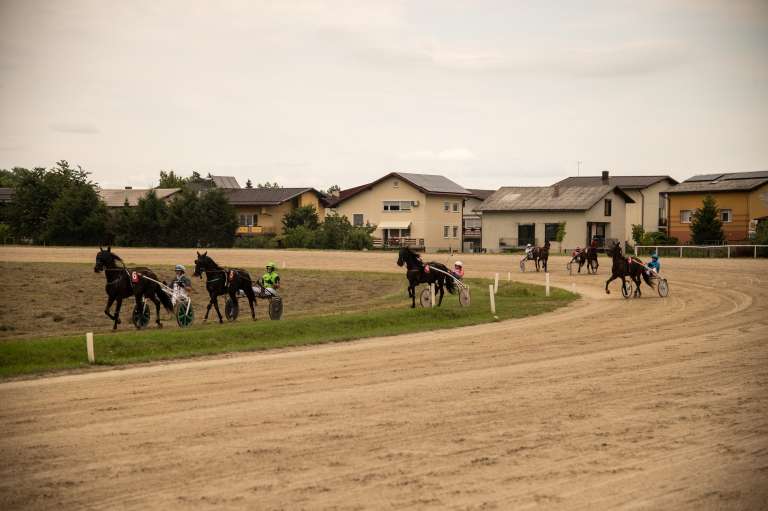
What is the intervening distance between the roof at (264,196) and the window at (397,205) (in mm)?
11440

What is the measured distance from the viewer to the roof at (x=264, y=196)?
87938 millimetres

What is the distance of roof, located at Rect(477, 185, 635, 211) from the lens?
73812 mm

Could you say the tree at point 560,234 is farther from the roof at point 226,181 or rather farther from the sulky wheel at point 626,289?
the roof at point 226,181

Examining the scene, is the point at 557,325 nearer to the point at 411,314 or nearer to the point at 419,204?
the point at 411,314

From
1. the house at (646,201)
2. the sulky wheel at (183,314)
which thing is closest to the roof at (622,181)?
the house at (646,201)

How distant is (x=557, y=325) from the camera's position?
76.2ft

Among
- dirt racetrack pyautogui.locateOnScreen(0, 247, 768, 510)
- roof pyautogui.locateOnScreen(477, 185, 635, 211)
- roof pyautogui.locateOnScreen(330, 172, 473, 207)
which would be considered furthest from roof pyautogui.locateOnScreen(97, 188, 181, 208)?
dirt racetrack pyautogui.locateOnScreen(0, 247, 768, 510)

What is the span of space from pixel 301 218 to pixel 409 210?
36.2 feet

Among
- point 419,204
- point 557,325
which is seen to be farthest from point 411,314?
point 419,204

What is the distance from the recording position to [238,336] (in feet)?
67.4

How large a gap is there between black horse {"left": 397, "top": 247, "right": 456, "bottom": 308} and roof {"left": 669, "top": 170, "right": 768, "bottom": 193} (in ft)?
166

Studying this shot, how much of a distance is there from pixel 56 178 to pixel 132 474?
80.8 metres

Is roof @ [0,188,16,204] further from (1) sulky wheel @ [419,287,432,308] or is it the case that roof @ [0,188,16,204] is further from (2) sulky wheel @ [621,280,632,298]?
(2) sulky wheel @ [621,280,632,298]

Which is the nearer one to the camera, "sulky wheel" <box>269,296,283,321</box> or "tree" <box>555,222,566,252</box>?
"sulky wheel" <box>269,296,283,321</box>
